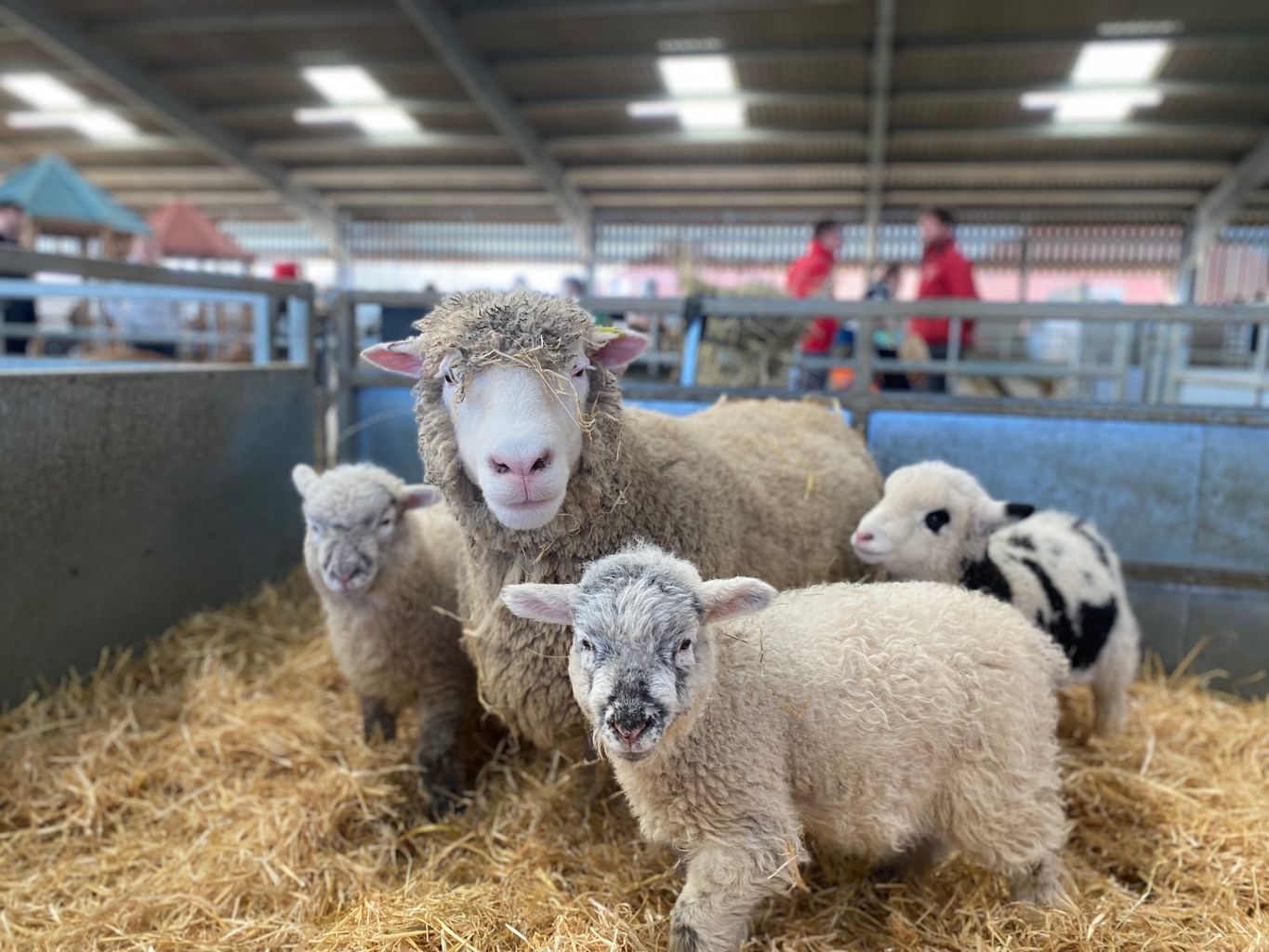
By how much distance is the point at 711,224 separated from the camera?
17.8 meters

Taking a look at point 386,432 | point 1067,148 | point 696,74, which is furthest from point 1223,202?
point 386,432

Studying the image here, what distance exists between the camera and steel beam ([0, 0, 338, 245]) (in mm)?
11977

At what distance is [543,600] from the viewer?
1.89 metres

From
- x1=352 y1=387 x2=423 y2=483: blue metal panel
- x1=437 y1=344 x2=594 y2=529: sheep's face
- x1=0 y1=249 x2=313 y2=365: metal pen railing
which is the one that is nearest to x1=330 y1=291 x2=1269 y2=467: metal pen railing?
x1=352 y1=387 x2=423 y2=483: blue metal panel

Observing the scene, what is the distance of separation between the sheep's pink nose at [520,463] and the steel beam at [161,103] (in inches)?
538

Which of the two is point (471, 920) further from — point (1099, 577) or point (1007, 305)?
point (1007, 305)

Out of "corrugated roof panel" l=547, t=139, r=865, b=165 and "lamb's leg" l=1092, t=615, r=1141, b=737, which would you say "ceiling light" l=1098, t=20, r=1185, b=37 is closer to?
"corrugated roof panel" l=547, t=139, r=865, b=165

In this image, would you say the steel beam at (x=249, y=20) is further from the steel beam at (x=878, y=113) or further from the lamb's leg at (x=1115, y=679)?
the lamb's leg at (x=1115, y=679)

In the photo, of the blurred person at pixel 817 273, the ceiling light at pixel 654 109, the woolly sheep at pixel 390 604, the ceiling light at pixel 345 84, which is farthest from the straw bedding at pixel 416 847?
the ceiling light at pixel 345 84

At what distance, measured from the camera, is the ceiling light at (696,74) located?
12.1 metres

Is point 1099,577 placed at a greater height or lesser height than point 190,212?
lesser

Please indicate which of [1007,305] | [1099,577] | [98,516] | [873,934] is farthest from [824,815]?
[98,516]

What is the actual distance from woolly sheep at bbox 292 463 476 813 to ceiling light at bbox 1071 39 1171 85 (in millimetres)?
11583

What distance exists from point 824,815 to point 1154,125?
568 inches
